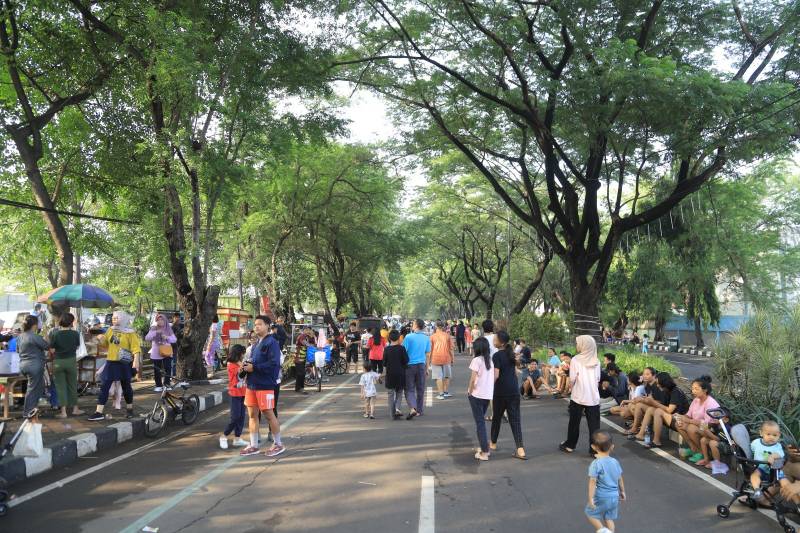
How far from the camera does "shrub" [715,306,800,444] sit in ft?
24.6

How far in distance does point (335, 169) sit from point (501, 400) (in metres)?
21.3

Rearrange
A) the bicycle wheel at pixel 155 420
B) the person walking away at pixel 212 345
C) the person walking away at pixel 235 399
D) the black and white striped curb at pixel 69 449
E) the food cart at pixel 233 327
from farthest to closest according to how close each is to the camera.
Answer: the food cart at pixel 233 327, the person walking away at pixel 212 345, the bicycle wheel at pixel 155 420, the person walking away at pixel 235 399, the black and white striped curb at pixel 69 449

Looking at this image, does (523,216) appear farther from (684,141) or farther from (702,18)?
(702,18)

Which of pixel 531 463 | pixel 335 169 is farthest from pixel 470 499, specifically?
pixel 335 169

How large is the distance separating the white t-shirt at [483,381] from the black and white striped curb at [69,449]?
16.8 ft

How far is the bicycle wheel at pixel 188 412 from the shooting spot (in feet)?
30.8

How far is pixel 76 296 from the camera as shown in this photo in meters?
12.6

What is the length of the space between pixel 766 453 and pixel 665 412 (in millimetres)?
2596

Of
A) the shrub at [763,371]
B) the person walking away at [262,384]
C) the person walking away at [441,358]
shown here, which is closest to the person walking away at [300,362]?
the person walking away at [441,358]

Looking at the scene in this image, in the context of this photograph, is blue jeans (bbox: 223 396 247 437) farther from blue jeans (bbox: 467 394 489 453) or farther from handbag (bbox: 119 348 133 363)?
blue jeans (bbox: 467 394 489 453)

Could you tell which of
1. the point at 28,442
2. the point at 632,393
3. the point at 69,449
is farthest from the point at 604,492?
the point at 69,449

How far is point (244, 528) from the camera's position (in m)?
4.61

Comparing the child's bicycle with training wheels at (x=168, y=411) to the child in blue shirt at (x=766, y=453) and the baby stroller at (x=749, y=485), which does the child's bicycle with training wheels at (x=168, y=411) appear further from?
the child in blue shirt at (x=766, y=453)

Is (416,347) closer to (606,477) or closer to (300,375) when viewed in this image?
(300,375)
